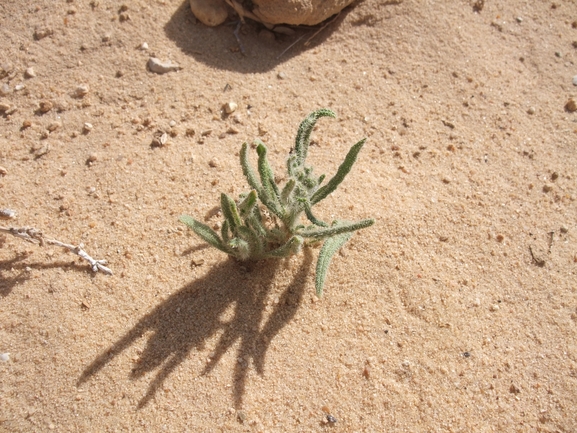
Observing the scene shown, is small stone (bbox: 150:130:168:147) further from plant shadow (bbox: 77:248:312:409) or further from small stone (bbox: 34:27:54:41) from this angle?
small stone (bbox: 34:27:54:41)

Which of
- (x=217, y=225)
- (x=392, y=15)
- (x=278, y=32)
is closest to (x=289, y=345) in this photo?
(x=217, y=225)

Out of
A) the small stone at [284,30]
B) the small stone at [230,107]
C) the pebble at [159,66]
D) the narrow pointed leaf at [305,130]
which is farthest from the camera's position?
the small stone at [284,30]

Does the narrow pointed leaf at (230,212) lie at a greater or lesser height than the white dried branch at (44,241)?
greater

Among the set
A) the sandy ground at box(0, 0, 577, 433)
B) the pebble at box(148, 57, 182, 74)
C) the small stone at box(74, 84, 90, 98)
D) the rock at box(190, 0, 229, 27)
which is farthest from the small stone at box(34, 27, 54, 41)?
the rock at box(190, 0, 229, 27)

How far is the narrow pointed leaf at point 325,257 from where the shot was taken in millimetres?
1972

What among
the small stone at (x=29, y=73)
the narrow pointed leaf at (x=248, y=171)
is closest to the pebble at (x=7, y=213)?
the small stone at (x=29, y=73)

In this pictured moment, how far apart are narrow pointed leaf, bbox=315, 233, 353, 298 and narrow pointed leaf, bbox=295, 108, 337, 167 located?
0.37 m

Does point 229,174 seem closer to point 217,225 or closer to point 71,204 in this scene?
point 217,225

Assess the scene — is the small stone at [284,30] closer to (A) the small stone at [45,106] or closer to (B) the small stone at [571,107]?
(A) the small stone at [45,106]

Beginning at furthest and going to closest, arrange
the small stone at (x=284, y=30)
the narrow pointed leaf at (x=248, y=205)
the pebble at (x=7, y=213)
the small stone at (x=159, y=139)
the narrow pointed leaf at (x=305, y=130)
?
1. the small stone at (x=284, y=30)
2. the small stone at (x=159, y=139)
3. the pebble at (x=7, y=213)
4. the narrow pointed leaf at (x=305, y=130)
5. the narrow pointed leaf at (x=248, y=205)

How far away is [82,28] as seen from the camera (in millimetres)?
3158

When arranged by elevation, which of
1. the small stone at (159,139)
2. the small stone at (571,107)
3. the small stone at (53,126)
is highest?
the small stone at (571,107)

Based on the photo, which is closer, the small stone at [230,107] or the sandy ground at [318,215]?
the sandy ground at [318,215]

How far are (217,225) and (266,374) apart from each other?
31.6 inches
